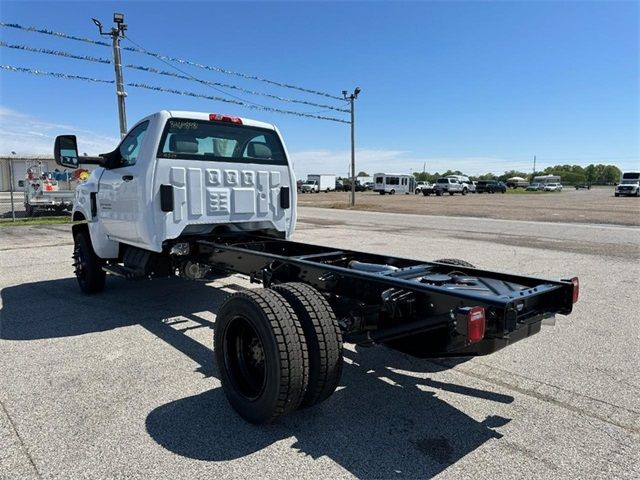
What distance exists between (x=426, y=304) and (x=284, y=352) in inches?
36.7

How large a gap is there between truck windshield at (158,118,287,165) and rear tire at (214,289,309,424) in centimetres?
242

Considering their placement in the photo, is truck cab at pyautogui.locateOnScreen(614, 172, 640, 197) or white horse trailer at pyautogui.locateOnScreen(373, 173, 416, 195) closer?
truck cab at pyautogui.locateOnScreen(614, 172, 640, 197)

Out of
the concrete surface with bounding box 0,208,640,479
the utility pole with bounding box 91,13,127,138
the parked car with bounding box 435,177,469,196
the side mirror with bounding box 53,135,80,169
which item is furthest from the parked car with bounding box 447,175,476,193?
the side mirror with bounding box 53,135,80,169

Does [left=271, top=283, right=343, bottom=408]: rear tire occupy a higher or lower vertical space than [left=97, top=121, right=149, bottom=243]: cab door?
lower

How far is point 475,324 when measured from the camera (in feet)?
8.18

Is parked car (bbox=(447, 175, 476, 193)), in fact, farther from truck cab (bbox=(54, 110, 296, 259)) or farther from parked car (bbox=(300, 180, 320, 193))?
truck cab (bbox=(54, 110, 296, 259))

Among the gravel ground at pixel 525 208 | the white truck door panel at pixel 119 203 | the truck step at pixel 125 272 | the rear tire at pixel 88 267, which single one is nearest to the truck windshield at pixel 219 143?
the white truck door panel at pixel 119 203

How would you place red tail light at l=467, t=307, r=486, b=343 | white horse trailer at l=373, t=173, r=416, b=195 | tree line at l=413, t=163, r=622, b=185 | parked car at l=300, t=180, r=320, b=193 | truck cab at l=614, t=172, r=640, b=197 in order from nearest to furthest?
1. red tail light at l=467, t=307, r=486, b=343
2. truck cab at l=614, t=172, r=640, b=197
3. white horse trailer at l=373, t=173, r=416, b=195
4. parked car at l=300, t=180, r=320, b=193
5. tree line at l=413, t=163, r=622, b=185

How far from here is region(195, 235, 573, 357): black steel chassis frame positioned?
2672 mm

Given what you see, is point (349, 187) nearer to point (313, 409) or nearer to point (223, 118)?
point (223, 118)

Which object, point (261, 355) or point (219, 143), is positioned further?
point (219, 143)

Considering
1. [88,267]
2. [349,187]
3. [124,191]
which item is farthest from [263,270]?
[349,187]

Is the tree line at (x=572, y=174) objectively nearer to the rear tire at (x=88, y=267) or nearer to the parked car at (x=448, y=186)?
the parked car at (x=448, y=186)

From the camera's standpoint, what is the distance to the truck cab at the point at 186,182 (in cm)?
490
